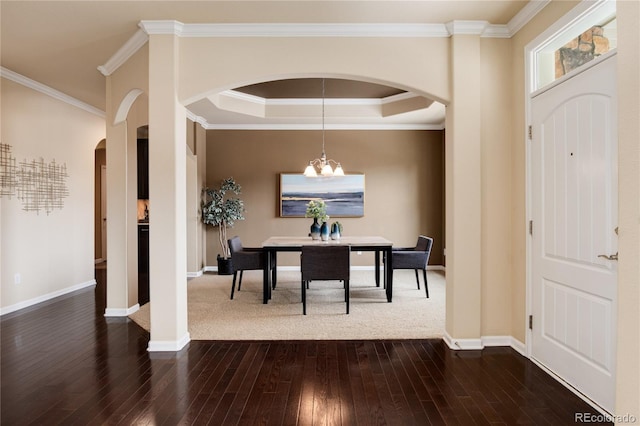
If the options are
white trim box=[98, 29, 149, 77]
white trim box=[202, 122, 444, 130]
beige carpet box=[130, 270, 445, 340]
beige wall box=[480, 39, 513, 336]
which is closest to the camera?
beige wall box=[480, 39, 513, 336]

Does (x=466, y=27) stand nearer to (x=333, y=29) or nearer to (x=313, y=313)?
(x=333, y=29)

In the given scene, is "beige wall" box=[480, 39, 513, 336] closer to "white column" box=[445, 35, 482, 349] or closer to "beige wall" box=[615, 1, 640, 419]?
"white column" box=[445, 35, 482, 349]

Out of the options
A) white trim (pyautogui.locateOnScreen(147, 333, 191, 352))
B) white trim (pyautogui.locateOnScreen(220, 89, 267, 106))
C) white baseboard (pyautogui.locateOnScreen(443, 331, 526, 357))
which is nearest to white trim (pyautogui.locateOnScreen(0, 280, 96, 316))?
white trim (pyautogui.locateOnScreen(147, 333, 191, 352))

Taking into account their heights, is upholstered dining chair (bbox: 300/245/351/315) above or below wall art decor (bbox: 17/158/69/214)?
below

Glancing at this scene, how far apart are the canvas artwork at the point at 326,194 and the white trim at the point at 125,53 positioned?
3506 mm

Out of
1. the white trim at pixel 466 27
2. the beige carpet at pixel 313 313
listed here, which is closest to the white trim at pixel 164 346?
the beige carpet at pixel 313 313

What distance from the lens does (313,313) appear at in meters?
4.32

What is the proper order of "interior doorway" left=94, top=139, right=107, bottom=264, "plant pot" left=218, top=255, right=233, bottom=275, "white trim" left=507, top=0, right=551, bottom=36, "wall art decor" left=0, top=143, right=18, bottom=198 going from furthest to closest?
"interior doorway" left=94, top=139, right=107, bottom=264 < "plant pot" left=218, top=255, right=233, bottom=275 < "wall art decor" left=0, top=143, right=18, bottom=198 < "white trim" left=507, top=0, right=551, bottom=36

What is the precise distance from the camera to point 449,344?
10.9 feet

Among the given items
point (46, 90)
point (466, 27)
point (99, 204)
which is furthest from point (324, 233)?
point (99, 204)

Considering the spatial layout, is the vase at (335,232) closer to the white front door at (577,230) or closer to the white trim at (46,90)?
the white front door at (577,230)

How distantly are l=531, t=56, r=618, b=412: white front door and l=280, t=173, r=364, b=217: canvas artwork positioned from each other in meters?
4.26

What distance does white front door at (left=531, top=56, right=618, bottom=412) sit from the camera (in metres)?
2.23

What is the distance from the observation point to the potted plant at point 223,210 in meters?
6.71
